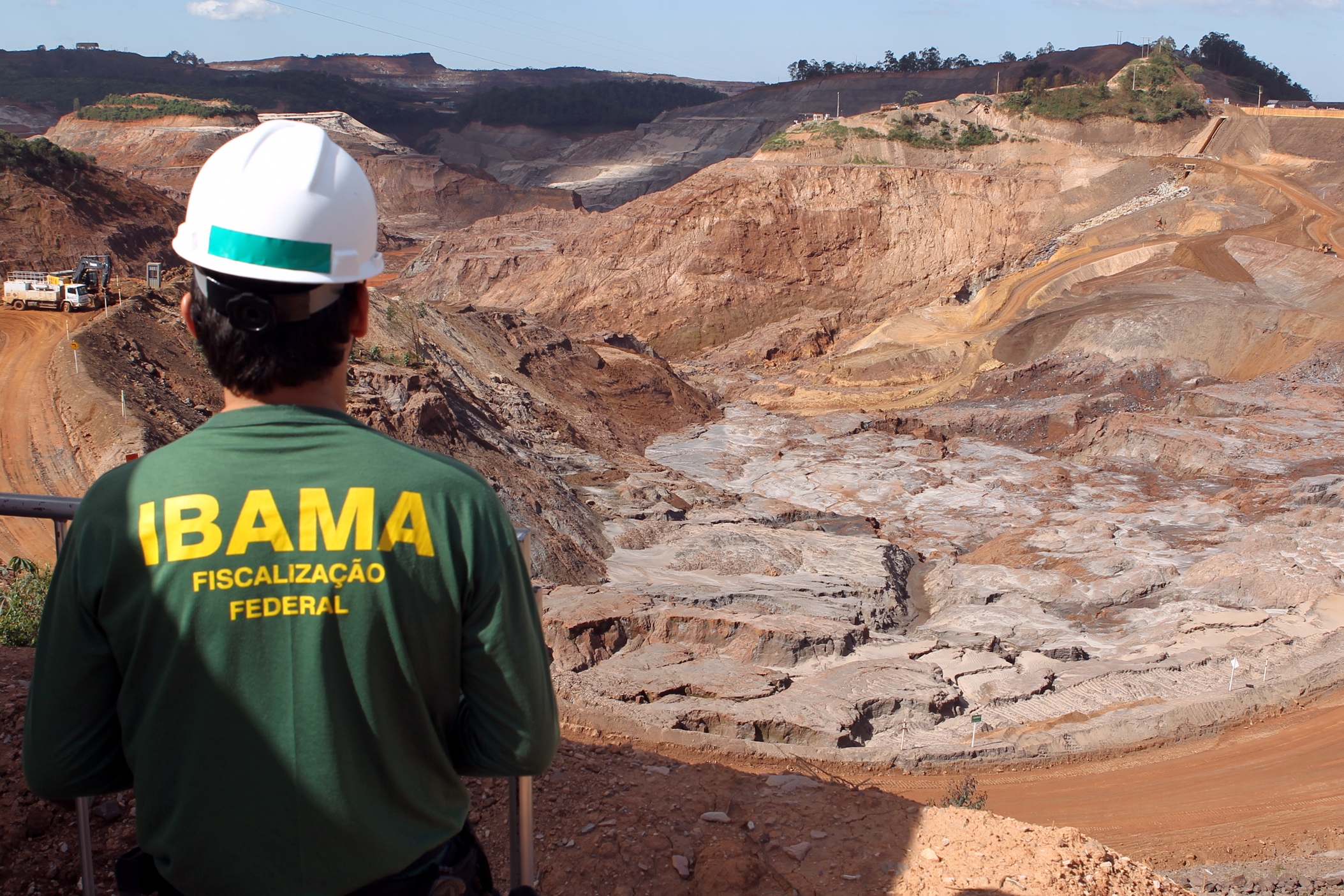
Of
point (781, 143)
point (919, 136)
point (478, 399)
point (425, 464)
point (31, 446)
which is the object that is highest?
point (919, 136)

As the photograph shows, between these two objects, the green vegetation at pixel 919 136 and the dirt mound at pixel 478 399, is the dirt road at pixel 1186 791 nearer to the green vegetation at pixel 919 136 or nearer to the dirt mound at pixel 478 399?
the dirt mound at pixel 478 399

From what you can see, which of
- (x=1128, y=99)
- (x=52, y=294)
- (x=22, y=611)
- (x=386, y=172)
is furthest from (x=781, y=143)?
(x=22, y=611)

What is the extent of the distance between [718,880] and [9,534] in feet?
33.4

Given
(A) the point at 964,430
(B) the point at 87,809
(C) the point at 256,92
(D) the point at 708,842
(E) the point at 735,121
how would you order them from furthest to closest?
(C) the point at 256,92, (E) the point at 735,121, (A) the point at 964,430, (D) the point at 708,842, (B) the point at 87,809

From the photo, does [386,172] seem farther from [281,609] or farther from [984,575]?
[281,609]

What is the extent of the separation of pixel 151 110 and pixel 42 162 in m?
30.9

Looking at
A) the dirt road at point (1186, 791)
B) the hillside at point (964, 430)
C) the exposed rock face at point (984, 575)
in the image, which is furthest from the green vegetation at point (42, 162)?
the dirt road at point (1186, 791)

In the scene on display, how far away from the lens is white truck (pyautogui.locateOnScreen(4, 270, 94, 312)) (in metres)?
19.3

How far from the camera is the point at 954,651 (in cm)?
1189

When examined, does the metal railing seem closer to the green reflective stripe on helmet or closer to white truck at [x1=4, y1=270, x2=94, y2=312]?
the green reflective stripe on helmet

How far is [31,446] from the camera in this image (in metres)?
12.8

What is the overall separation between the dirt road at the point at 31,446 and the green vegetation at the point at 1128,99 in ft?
128

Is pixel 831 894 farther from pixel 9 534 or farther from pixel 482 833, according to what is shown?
pixel 9 534

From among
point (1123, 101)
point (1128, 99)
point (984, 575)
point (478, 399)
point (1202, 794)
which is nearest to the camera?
point (1202, 794)
